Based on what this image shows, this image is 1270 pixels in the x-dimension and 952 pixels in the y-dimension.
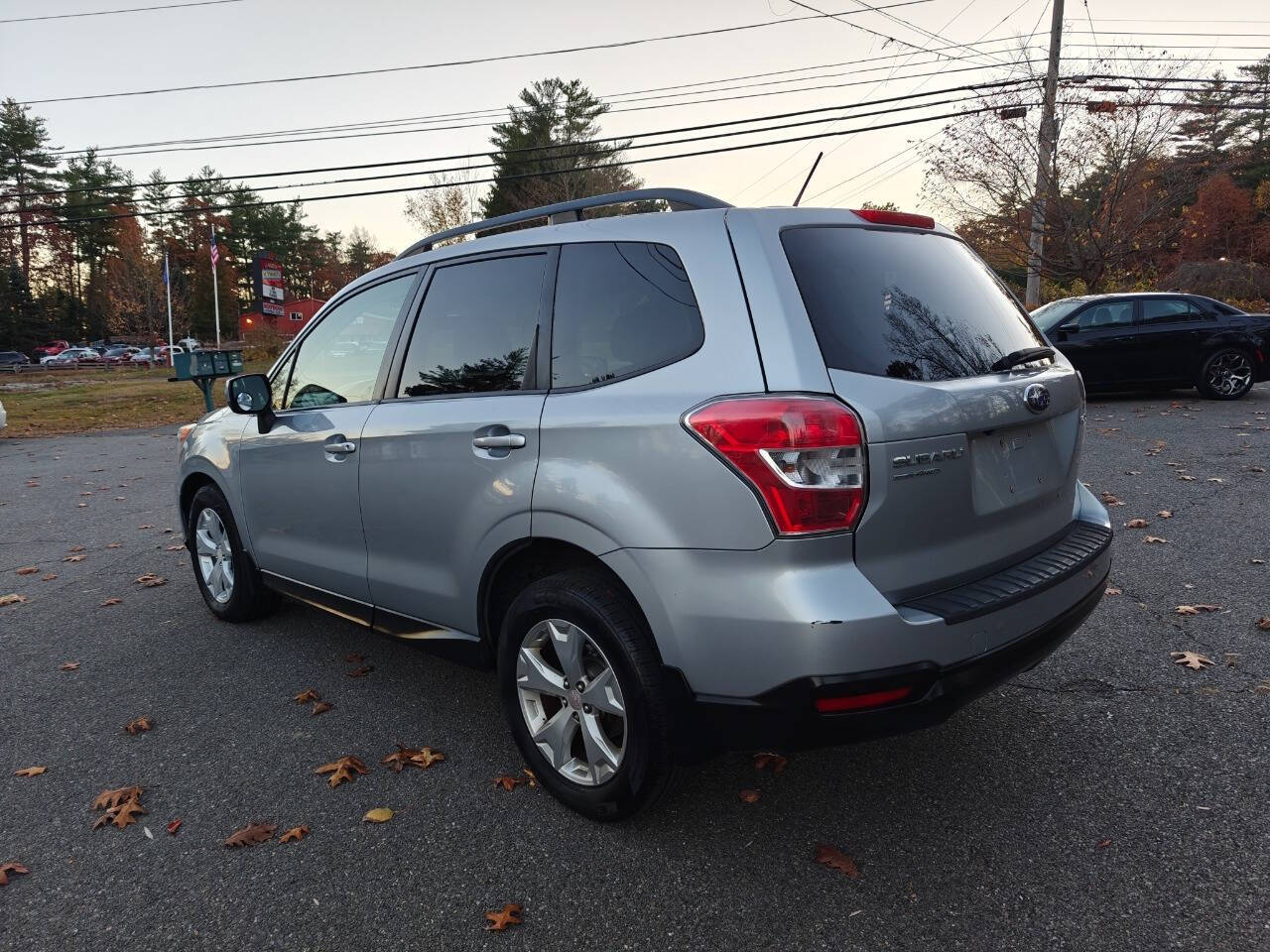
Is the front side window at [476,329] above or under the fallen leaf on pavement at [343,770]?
above

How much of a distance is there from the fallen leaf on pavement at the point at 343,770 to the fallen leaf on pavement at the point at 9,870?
2.89ft

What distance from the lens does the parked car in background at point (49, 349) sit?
67.4 metres

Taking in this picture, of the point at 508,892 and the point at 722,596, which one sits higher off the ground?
the point at 722,596

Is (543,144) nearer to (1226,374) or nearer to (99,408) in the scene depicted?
(99,408)

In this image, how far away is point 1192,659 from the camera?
146 inches

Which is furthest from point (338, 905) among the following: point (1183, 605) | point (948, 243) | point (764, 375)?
point (1183, 605)

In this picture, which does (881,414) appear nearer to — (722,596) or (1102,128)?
(722,596)

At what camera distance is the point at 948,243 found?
9.48ft

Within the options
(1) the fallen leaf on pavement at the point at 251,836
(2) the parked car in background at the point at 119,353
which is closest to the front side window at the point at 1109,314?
(1) the fallen leaf on pavement at the point at 251,836

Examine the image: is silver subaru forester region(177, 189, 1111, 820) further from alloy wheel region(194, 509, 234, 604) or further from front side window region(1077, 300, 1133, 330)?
front side window region(1077, 300, 1133, 330)

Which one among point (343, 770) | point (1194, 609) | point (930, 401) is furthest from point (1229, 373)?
point (343, 770)

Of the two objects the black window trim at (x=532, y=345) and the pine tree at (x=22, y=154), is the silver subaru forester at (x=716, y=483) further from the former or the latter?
the pine tree at (x=22, y=154)

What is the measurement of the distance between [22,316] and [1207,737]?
289 feet

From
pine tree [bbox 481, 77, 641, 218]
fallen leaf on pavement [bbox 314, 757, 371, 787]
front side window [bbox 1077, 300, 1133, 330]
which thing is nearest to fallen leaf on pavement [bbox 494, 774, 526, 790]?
fallen leaf on pavement [bbox 314, 757, 371, 787]
